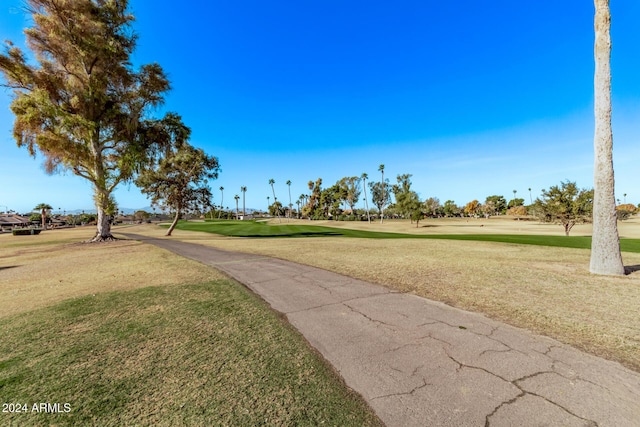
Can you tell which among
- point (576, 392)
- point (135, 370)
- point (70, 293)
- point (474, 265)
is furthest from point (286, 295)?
point (474, 265)

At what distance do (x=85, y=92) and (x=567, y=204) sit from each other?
4769cm

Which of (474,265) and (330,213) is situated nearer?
(474,265)

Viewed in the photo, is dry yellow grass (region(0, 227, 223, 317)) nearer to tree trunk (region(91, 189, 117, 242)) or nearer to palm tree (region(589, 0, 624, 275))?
tree trunk (region(91, 189, 117, 242))

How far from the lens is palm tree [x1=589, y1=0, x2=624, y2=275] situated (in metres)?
8.08

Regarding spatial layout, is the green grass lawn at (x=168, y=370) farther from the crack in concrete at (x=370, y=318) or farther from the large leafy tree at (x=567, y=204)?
the large leafy tree at (x=567, y=204)

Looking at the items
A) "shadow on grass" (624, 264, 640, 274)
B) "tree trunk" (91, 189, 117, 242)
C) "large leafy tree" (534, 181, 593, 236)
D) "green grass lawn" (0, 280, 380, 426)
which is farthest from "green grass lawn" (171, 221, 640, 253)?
"green grass lawn" (0, 280, 380, 426)

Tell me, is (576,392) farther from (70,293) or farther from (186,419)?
(70,293)

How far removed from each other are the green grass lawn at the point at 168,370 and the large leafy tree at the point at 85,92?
62.2 feet

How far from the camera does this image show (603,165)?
8.16 meters

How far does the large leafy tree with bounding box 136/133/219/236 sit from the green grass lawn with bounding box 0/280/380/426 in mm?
26199

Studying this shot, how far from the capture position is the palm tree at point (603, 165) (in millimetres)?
8078

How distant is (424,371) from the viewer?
10.9 feet

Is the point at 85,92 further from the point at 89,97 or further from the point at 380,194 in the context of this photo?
the point at 380,194

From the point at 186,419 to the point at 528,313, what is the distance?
6372mm
